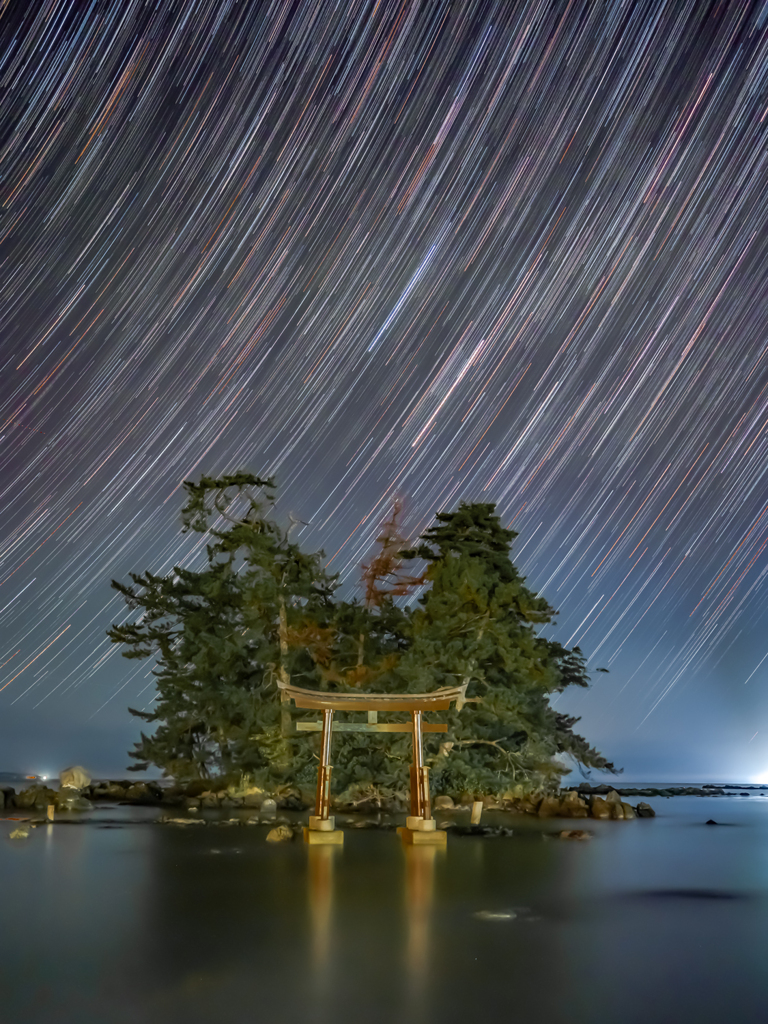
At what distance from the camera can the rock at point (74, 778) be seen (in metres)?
29.8

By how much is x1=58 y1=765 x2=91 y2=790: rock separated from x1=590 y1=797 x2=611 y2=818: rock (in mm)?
17202

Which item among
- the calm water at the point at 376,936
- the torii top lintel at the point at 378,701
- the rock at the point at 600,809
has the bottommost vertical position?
the calm water at the point at 376,936

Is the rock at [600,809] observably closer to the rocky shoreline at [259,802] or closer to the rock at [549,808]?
the rocky shoreline at [259,802]

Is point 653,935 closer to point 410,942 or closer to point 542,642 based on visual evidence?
point 410,942

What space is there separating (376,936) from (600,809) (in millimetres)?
20098

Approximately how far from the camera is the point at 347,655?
29188 mm

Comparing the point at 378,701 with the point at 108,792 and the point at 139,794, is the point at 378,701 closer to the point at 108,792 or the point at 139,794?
the point at 139,794

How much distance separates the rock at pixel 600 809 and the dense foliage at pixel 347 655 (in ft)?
7.36

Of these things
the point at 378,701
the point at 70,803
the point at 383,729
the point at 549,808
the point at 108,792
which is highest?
the point at 378,701

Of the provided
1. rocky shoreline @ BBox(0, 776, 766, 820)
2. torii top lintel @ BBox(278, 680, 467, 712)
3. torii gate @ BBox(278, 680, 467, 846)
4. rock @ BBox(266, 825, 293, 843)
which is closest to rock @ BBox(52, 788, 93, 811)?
rocky shoreline @ BBox(0, 776, 766, 820)

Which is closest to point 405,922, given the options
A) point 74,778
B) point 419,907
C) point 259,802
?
point 419,907

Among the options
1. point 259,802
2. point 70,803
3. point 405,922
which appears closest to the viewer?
point 405,922

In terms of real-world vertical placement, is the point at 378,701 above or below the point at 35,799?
above

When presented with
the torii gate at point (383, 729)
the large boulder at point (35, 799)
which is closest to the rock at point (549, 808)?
the torii gate at point (383, 729)
